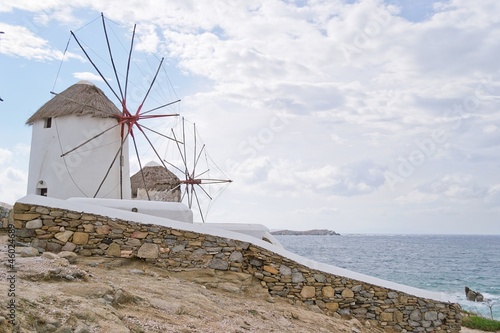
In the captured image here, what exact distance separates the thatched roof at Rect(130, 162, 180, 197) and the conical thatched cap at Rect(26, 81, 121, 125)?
19.9ft

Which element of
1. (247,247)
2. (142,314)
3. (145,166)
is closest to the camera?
(142,314)

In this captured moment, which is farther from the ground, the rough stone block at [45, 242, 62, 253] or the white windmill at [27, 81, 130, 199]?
the white windmill at [27, 81, 130, 199]

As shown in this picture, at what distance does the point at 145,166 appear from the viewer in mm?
19641

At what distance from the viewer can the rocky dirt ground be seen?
4.18 metres

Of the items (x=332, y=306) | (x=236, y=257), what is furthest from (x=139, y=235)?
(x=332, y=306)

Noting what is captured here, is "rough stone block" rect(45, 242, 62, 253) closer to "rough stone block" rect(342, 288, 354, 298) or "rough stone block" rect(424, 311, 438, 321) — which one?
"rough stone block" rect(342, 288, 354, 298)

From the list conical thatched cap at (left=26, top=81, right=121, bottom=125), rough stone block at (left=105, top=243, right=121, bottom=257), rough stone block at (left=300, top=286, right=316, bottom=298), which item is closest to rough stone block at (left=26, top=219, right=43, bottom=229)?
rough stone block at (left=105, top=243, right=121, bottom=257)

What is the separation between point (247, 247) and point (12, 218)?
Answer: 4066 mm

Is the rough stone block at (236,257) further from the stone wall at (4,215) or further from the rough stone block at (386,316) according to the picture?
the stone wall at (4,215)

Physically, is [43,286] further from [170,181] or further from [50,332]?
[170,181]

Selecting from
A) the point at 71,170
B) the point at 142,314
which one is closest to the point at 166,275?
the point at 142,314

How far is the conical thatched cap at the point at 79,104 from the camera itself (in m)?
12.7

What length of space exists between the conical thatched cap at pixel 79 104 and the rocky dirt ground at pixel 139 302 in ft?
16.7

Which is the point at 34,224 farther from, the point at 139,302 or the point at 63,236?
the point at 139,302
